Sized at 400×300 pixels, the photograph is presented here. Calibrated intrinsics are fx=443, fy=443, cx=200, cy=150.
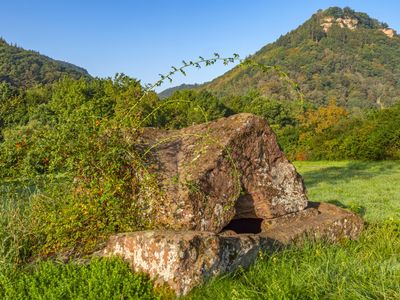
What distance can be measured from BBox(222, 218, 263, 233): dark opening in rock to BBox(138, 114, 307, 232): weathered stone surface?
57cm

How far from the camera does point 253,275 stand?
547 centimetres

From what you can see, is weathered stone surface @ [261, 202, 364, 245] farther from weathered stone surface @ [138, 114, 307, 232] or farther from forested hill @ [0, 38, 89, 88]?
forested hill @ [0, 38, 89, 88]

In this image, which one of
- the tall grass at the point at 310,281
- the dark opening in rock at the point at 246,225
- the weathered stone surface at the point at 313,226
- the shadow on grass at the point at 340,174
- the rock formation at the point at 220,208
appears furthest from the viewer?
the shadow on grass at the point at 340,174

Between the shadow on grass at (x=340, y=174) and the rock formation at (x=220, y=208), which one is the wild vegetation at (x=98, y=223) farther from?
the shadow on grass at (x=340, y=174)

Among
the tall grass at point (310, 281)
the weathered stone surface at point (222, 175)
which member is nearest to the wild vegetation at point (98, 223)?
the tall grass at point (310, 281)

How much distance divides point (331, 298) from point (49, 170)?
180 inches

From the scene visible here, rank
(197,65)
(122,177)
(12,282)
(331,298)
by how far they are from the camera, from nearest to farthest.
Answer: (331,298), (12,282), (122,177), (197,65)

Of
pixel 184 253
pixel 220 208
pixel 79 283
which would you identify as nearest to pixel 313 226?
pixel 220 208

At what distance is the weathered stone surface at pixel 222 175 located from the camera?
21.5ft

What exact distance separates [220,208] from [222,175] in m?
0.56

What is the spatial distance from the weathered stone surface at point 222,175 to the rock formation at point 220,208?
2 centimetres

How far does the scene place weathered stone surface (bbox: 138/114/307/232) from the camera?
656 cm

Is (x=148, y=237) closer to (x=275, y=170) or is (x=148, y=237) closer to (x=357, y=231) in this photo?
(x=275, y=170)

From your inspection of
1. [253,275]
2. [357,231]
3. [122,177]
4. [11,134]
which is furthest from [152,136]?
[357,231]
